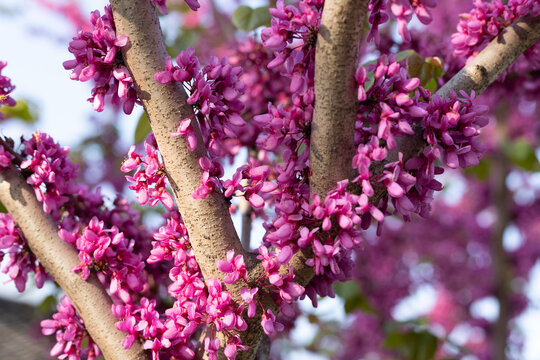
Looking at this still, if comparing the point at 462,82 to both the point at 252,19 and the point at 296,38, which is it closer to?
the point at 296,38

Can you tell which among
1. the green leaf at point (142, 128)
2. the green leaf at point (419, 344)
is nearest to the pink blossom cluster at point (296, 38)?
the green leaf at point (142, 128)

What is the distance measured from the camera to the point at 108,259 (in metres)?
1.62

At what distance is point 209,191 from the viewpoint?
4.69 ft

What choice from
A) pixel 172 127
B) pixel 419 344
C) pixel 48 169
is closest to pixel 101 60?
pixel 172 127

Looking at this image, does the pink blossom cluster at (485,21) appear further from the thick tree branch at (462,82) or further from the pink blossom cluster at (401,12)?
the pink blossom cluster at (401,12)

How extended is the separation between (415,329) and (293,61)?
8.20 ft

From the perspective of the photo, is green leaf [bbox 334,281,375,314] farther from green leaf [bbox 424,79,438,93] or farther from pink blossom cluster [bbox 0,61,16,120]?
pink blossom cluster [bbox 0,61,16,120]

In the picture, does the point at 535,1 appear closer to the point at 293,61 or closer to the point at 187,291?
the point at 293,61

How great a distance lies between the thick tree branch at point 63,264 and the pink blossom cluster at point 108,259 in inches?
1.4

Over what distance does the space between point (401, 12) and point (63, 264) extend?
4.19 ft

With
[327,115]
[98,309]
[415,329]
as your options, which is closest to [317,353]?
[415,329]

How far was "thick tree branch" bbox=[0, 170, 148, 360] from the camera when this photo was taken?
157 cm

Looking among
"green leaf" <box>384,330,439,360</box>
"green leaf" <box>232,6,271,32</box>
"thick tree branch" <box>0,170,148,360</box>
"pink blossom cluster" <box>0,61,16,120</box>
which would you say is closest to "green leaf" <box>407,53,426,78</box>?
"green leaf" <box>232,6,271,32</box>

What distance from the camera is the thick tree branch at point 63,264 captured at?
61.9 inches
